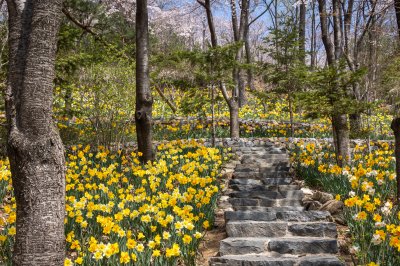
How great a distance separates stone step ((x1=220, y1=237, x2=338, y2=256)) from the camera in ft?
9.95

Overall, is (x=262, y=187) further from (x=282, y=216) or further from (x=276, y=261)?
(x=276, y=261)

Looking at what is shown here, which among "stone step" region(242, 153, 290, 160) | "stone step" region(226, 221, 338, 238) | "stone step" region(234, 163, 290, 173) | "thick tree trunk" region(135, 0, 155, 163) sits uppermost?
"thick tree trunk" region(135, 0, 155, 163)

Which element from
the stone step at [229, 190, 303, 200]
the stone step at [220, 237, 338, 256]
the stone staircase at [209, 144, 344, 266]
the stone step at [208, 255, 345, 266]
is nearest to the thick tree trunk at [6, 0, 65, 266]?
the stone step at [208, 255, 345, 266]

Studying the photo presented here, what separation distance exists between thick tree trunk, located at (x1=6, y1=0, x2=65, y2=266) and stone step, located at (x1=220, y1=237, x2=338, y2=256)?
1.71 m

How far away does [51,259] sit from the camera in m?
2.14

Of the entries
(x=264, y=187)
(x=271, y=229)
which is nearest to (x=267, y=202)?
(x=264, y=187)

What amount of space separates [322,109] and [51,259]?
4.77 m

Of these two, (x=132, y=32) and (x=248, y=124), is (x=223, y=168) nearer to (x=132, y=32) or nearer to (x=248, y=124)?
(x=248, y=124)

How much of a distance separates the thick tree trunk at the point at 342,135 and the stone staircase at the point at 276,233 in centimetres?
172

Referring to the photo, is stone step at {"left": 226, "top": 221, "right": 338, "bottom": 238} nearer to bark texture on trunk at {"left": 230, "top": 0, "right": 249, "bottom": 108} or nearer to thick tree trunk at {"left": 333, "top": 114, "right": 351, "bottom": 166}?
thick tree trunk at {"left": 333, "top": 114, "right": 351, "bottom": 166}

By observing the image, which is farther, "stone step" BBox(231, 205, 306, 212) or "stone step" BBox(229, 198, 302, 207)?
"stone step" BBox(229, 198, 302, 207)

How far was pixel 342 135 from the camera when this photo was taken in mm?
5770

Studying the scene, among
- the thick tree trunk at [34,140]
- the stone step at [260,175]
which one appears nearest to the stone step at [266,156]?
the stone step at [260,175]

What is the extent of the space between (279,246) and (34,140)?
8.48 ft
